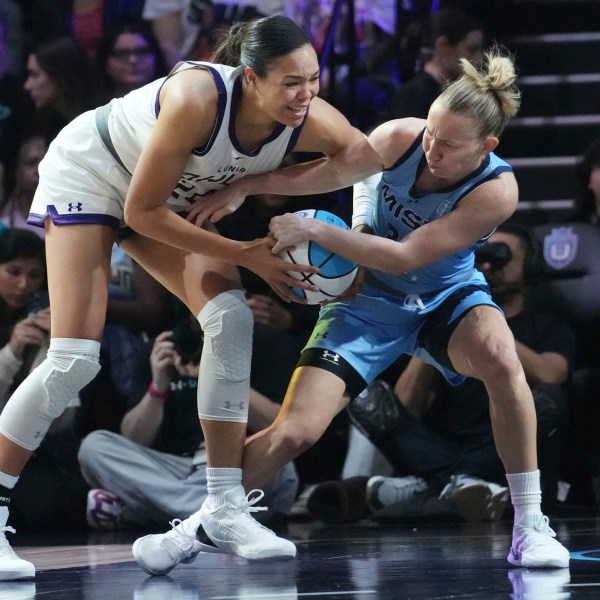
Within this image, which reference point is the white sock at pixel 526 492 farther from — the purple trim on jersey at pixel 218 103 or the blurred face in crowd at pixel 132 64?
the blurred face in crowd at pixel 132 64

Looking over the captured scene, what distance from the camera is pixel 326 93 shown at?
242 inches

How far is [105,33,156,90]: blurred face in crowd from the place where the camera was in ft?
20.5

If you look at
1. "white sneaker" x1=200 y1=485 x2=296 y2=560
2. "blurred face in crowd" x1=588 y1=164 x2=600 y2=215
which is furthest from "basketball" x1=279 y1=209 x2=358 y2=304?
"blurred face in crowd" x1=588 y1=164 x2=600 y2=215

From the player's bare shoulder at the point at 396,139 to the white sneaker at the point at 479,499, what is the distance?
75.8 inches

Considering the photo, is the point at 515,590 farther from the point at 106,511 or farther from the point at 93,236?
the point at 106,511

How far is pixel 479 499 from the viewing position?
4.99 meters

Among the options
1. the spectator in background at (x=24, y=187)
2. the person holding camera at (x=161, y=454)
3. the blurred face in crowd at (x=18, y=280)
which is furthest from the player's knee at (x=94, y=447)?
the spectator in background at (x=24, y=187)

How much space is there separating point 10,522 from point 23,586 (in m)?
2.09

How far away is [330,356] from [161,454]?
1859mm

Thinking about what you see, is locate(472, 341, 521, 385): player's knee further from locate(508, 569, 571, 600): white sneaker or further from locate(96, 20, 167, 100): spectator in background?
locate(96, 20, 167, 100): spectator in background

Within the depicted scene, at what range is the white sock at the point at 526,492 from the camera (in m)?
3.43

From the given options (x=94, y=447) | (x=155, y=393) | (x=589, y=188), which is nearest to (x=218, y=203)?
→ (x=155, y=393)

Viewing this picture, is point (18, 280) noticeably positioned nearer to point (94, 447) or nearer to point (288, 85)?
point (94, 447)

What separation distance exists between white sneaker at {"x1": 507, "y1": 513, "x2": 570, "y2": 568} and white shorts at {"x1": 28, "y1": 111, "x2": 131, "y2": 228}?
1370mm
